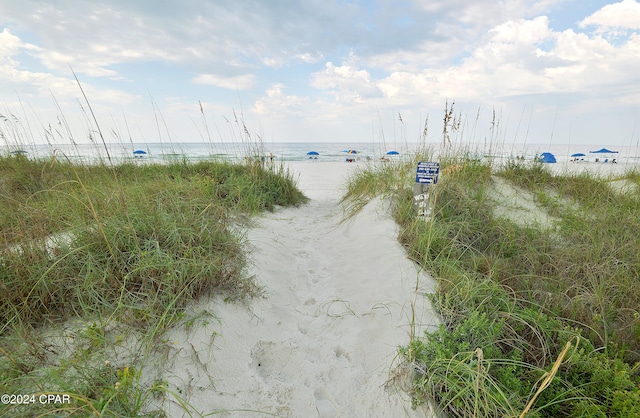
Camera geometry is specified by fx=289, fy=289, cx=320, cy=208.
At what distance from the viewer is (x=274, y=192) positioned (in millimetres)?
6184

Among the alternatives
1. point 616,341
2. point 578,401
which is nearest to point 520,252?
point 616,341

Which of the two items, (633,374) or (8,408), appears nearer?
(8,408)

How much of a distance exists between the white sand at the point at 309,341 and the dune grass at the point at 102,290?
7.9 inches

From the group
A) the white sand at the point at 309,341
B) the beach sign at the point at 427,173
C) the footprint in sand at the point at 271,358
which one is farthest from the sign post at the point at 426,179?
the footprint in sand at the point at 271,358

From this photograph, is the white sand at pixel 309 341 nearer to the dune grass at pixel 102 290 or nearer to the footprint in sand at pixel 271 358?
the footprint in sand at pixel 271 358

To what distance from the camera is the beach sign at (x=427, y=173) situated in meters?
3.60

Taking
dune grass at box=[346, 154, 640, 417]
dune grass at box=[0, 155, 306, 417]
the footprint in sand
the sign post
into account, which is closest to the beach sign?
the sign post

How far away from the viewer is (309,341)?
8.25 ft

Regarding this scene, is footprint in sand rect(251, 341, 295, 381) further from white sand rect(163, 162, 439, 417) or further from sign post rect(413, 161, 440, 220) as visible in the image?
sign post rect(413, 161, 440, 220)

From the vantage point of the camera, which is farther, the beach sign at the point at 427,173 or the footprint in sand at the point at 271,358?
the beach sign at the point at 427,173

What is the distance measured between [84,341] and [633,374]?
346cm

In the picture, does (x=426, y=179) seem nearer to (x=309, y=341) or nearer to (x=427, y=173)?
(x=427, y=173)

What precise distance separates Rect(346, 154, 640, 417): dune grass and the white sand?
257 millimetres

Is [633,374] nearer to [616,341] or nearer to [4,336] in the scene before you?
[616,341]
